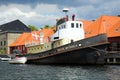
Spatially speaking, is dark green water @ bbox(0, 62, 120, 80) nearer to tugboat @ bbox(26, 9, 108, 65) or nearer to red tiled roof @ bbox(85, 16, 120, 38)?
tugboat @ bbox(26, 9, 108, 65)

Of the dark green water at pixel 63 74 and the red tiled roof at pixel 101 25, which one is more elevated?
the red tiled roof at pixel 101 25

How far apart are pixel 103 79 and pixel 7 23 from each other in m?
80.6

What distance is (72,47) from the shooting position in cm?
4294

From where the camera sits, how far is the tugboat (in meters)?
42.3

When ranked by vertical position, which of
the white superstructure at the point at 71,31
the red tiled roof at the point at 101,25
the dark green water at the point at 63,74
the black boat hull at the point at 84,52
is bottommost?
the dark green water at the point at 63,74

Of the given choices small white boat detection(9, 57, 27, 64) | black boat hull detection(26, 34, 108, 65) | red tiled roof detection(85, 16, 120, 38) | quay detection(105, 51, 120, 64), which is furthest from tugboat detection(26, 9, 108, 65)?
red tiled roof detection(85, 16, 120, 38)

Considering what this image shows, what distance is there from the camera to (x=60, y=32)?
47219mm

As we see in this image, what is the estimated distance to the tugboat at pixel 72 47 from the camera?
42281 mm

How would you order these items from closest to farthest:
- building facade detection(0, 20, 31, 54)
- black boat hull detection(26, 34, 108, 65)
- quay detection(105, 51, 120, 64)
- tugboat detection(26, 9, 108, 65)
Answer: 1. black boat hull detection(26, 34, 108, 65)
2. tugboat detection(26, 9, 108, 65)
3. quay detection(105, 51, 120, 64)
4. building facade detection(0, 20, 31, 54)

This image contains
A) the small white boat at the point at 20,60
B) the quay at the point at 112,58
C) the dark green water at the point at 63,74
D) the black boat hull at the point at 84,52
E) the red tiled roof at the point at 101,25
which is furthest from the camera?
the red tiled roof at the point at 101,25

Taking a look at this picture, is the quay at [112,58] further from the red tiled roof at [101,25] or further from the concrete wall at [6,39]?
the concrete wall at [6,39]

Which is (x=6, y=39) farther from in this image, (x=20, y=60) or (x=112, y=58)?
(x=112, y=58)

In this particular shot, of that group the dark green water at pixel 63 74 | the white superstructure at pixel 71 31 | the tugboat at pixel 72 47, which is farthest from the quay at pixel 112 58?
the dark green water at pixel 63 74

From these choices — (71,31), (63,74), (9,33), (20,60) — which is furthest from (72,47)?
(9,33)
